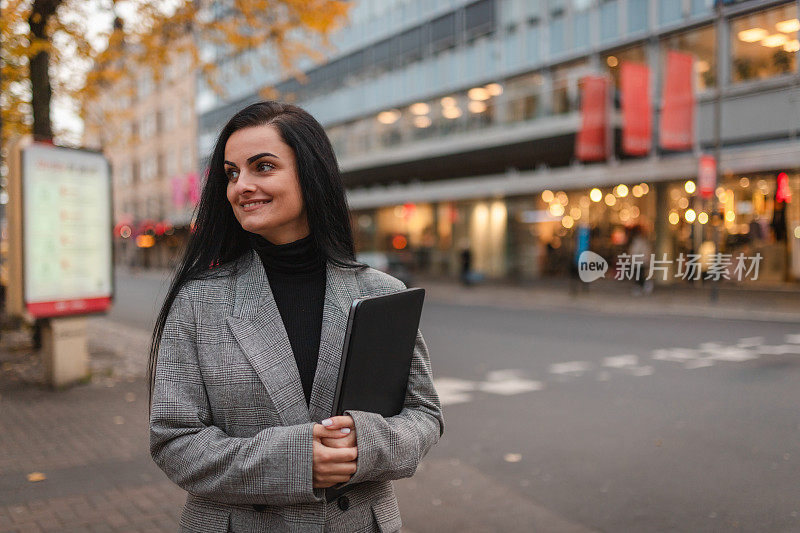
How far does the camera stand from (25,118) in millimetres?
15047

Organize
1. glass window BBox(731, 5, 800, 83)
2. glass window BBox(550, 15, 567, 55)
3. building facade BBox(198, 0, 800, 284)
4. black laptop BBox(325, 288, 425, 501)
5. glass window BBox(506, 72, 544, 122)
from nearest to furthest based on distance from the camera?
A: black laptop BBox(325, 288, 425, 501) → glass window BBox(731, 5, 800, 83) → building facade BBox(198, 0, 800, 284) → glass window BBox(550, 15, 567, 55) → glass window BBox(506, 72, 544, 122)

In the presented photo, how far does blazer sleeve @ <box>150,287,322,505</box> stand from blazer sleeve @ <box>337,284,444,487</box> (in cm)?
13

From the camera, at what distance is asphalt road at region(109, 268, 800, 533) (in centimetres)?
370

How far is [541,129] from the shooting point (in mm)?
11961

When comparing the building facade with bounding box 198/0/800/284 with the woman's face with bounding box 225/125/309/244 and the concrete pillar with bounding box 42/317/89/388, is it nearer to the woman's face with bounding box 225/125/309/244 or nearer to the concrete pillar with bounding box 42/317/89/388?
the woman's face with bounding box 225/125/309/244

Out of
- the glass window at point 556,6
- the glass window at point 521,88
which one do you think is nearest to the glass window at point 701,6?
the glass window at point 556,6

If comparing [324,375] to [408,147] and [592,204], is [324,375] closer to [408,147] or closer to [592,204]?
[592,204]

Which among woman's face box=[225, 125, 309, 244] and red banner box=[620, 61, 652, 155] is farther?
red banner box=[620, 61, 652, 155]

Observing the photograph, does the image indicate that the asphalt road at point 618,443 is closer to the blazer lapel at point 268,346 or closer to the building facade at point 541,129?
the blazer lapel at point 268,346

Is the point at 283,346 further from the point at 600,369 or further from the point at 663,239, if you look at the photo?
the point at 600,369

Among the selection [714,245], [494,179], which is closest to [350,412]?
[714,245]

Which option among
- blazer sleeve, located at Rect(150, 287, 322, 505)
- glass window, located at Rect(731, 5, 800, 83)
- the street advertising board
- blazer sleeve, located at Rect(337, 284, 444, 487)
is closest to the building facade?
glass window, located at Rect(731, 5, 800, 83)

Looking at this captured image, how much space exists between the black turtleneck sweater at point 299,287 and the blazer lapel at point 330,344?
5 cm

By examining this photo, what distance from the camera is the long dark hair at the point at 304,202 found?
6.61ft
